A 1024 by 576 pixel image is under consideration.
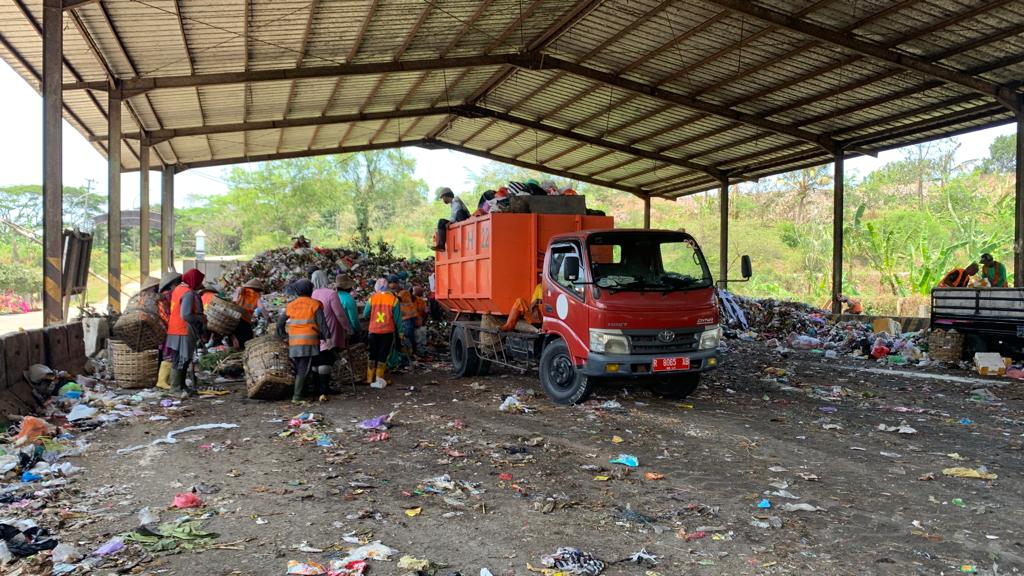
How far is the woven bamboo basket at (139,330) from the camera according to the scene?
30.9ft

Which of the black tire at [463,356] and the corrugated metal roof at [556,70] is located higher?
the corrugated metal roof at [556,70]

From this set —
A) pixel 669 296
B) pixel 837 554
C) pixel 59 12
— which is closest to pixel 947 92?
pixel 669 296

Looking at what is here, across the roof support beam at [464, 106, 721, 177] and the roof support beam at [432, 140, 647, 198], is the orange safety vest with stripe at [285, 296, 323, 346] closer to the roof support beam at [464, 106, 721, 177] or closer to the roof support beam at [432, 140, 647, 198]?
the roof support beam at [464, 106, 721, 177]

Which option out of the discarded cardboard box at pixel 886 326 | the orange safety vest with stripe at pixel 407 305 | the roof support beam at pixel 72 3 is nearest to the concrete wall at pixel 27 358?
the roof support beam at pixel 72 3

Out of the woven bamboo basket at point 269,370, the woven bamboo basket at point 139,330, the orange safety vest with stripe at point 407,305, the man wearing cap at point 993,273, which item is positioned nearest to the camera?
the woven bamboo basket at point 269,370

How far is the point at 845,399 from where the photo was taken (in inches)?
346

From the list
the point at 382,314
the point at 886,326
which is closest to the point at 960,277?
the point at 886,326

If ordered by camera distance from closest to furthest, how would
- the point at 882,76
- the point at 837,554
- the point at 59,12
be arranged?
the point at 837,554 → the point at 59,12 → the point at 882,76

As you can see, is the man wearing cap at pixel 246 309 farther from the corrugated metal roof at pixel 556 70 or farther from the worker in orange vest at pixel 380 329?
the corrugated metal roof at pixel 556 70

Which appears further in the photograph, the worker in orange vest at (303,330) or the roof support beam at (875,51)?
the roof support beam at (875,51)

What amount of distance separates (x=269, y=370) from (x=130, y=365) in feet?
7.21

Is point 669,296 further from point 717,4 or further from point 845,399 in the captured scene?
point 717,4

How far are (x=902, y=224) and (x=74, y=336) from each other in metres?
29.1

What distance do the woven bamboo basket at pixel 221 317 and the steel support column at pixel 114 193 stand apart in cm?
422
